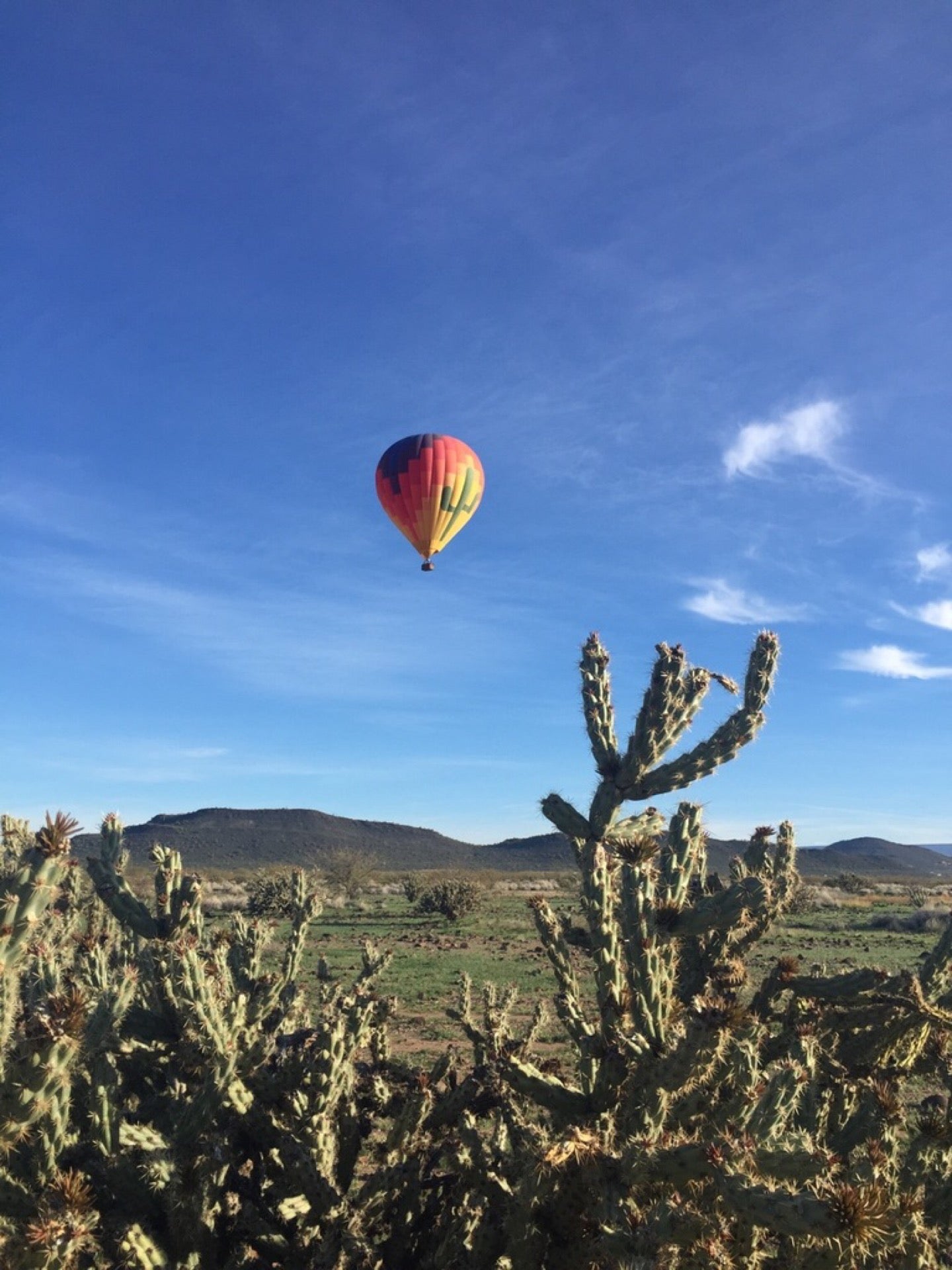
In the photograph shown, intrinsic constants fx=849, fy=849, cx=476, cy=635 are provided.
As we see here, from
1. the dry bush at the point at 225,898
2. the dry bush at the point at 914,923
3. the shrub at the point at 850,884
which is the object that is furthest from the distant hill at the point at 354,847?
the dry bush at the point at 914,923

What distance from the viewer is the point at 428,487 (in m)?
21.4

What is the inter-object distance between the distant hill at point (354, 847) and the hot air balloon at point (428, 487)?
9240cm

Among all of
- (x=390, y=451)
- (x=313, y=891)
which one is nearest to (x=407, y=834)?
(x=390, y=451)

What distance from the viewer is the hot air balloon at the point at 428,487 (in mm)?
21297

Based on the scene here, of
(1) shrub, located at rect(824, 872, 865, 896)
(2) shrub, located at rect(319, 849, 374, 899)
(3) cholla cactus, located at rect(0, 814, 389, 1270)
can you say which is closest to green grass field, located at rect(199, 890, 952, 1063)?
(3) cholla cactus, located at rect(0, 814, 389, 1270)

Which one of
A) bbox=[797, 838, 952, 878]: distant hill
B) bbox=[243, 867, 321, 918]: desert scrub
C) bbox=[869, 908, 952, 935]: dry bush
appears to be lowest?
bbox=[797, 838, 952, 878]: distant hill

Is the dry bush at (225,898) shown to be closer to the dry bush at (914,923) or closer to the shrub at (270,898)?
the shrub at (270,898)

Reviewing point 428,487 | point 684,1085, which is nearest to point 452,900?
point 428,487

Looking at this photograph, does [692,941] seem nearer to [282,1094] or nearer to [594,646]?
[594,646]

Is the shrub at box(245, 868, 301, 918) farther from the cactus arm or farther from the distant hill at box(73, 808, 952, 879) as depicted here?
the distant hill at box(73, 808, 952, 879)

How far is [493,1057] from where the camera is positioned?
6.09 metres

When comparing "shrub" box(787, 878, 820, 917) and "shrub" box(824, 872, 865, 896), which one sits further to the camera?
"shrub" box(824, 872, 865, 896)

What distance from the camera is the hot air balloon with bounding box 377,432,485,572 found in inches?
838

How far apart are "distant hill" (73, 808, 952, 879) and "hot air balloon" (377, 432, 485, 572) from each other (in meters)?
92.4
